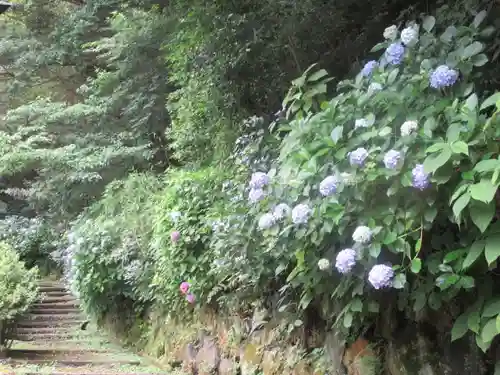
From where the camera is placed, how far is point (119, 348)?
7434 millimetres

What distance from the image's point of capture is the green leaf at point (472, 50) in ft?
6.97

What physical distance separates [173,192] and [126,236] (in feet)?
5.71

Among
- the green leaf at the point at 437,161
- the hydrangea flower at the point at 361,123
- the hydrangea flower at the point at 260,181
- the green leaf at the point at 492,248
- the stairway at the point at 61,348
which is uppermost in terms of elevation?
the hydrangea flower at the point at 361,123

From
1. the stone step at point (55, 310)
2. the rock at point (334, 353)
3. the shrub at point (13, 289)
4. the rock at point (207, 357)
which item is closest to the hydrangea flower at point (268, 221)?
the rock at point (334, 353)

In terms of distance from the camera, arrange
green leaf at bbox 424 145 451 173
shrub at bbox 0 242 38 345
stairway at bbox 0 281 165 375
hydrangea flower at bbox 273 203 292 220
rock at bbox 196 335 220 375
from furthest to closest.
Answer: shrub at bbox 0 242 38 345 < stairway at bbox 0 281 165 375 < rock at bbox 196 335 220 375 < hydrangea flower at bbox 273 203 292 220 < green leaf at bbox 424 145 451 173

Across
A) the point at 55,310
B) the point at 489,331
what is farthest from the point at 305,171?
the point at 55,310

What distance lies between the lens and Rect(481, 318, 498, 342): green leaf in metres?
1.82

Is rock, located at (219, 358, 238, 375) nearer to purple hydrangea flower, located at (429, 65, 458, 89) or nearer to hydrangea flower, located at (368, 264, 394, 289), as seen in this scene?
hydrangea flower, located at (368, 264, 394, 289)

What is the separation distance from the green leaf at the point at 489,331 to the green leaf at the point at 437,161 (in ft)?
1.93

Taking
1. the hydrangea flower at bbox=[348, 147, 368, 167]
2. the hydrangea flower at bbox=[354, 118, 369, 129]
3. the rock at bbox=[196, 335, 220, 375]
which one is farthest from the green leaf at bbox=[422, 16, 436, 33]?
the rock at bbox=[196, 335, 220, 375]

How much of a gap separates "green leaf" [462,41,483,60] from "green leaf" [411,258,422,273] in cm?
87

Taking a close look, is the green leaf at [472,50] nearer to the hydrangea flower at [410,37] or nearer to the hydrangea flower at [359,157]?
the hydrangea flower at [410,37]

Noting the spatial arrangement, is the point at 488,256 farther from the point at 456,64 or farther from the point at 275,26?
the point at 275,26

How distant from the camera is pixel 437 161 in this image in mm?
1791
